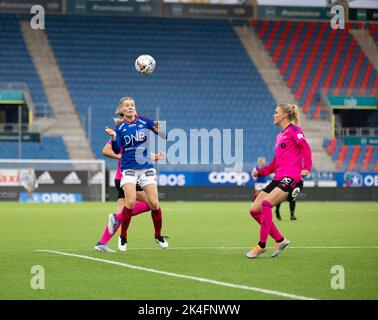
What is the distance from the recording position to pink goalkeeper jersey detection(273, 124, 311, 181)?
1175 cm

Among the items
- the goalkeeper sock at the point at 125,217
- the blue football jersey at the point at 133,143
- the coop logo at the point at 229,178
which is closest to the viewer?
the blue football jersey at the point at 133,143

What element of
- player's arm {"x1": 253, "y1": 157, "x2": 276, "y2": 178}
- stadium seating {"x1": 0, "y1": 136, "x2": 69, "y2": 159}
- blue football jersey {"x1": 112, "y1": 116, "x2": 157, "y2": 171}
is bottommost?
player's arm {"x1": 253, "y1": 157, "x2": 276, "y2": 178}

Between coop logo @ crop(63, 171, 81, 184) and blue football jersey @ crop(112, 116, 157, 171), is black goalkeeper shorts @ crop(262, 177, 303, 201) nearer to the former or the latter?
blue football jersey @ crop(112, 116, 157, 171)

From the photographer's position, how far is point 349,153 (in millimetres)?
45312

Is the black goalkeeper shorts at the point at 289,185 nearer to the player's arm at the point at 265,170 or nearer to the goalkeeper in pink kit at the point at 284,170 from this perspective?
the goalkeeper in pink kit at the point at 284,170

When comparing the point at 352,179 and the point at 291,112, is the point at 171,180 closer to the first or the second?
the point at 352,179

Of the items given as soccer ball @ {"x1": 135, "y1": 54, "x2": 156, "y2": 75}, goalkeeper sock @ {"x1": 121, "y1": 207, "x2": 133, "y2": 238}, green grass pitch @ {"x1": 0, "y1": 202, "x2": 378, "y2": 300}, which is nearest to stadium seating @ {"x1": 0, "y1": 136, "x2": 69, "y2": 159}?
green grass pitch @ {"x1": 0, "y1": 202, "x2": 378, "y2": 300}

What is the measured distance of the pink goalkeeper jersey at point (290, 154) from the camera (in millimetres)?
11750

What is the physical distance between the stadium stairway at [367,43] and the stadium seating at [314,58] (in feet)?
1.09

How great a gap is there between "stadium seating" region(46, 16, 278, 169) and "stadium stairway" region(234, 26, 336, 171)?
476 mm

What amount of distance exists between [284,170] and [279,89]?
120 ft

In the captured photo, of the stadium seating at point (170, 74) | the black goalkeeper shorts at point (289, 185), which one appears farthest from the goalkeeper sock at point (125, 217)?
the stadium seating at point (170, 74)
